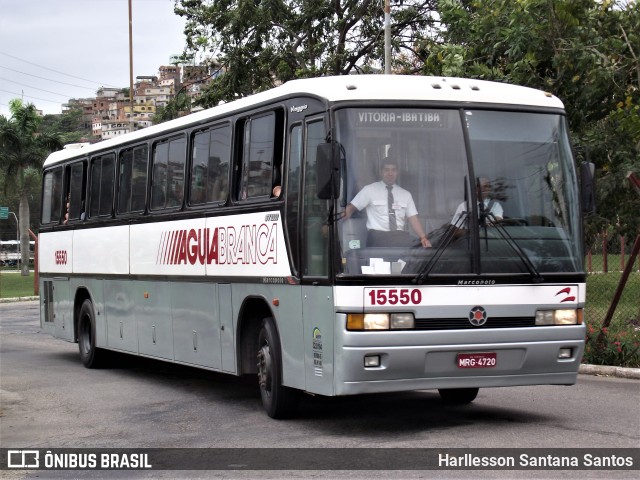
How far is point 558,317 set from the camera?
1027 centimetres

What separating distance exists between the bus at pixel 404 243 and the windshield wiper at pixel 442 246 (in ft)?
0.04

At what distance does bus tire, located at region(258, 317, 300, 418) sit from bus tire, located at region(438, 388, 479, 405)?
5.96ft

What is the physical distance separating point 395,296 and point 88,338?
9.35 meters

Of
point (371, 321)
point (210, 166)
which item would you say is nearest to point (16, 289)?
point (210, 166)

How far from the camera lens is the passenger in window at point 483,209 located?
394 inches

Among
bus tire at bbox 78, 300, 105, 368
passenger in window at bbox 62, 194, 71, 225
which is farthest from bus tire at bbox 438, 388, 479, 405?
passenger in window at bbox 62, 194, 71, 225

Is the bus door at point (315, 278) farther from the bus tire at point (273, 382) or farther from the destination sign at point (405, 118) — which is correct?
the bus tire at point (273, 382)

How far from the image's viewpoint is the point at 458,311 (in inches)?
388

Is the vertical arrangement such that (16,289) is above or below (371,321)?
below

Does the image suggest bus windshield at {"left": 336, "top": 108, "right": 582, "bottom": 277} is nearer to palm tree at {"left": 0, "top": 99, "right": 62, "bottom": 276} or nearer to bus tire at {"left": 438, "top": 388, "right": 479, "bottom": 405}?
bus tire at {"left": 438, "top": 388, "right": 479, "bottom": 405}

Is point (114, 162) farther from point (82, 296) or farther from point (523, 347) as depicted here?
point (523, 347)

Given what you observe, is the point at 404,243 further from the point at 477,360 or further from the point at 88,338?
the point at 88,338

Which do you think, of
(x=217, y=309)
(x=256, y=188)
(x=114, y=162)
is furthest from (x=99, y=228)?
(x=256, y=188)

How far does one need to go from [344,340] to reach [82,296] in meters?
9.51
